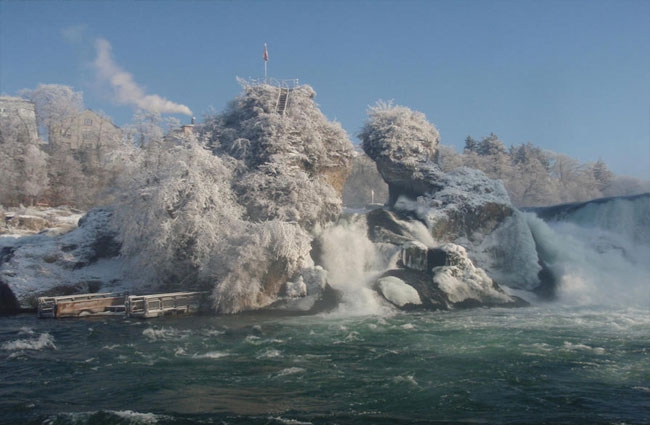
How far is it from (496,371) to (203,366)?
893cm

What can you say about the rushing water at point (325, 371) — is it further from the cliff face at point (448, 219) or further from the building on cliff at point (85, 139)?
the building on cliff at point (85, 139)

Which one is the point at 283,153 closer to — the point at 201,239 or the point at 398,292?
the point at 201,239

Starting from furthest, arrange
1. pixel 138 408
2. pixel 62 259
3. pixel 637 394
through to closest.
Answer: pixel 62 259, pixel 637 394, pixel 138 408

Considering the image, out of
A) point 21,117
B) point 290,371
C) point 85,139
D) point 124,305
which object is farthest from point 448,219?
point 85,139

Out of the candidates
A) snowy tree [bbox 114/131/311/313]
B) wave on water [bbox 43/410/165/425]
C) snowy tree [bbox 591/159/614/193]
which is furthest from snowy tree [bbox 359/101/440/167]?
snowy tree [bbox 591/159/614/193]

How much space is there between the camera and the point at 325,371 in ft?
50.6

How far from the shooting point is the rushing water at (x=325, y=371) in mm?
11883

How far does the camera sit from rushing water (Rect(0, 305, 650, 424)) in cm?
1188

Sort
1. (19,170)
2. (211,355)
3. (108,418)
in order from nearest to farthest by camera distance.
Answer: (108,418)
(211,355)
(19,170)

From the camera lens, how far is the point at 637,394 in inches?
515

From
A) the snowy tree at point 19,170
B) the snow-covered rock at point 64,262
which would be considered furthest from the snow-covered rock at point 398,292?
the snowy tree at point 19,170

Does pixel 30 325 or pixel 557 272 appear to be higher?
pixel 557 272

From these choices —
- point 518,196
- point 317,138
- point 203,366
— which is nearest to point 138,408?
point 203,366

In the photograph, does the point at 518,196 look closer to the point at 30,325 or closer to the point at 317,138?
the point at 317,138
